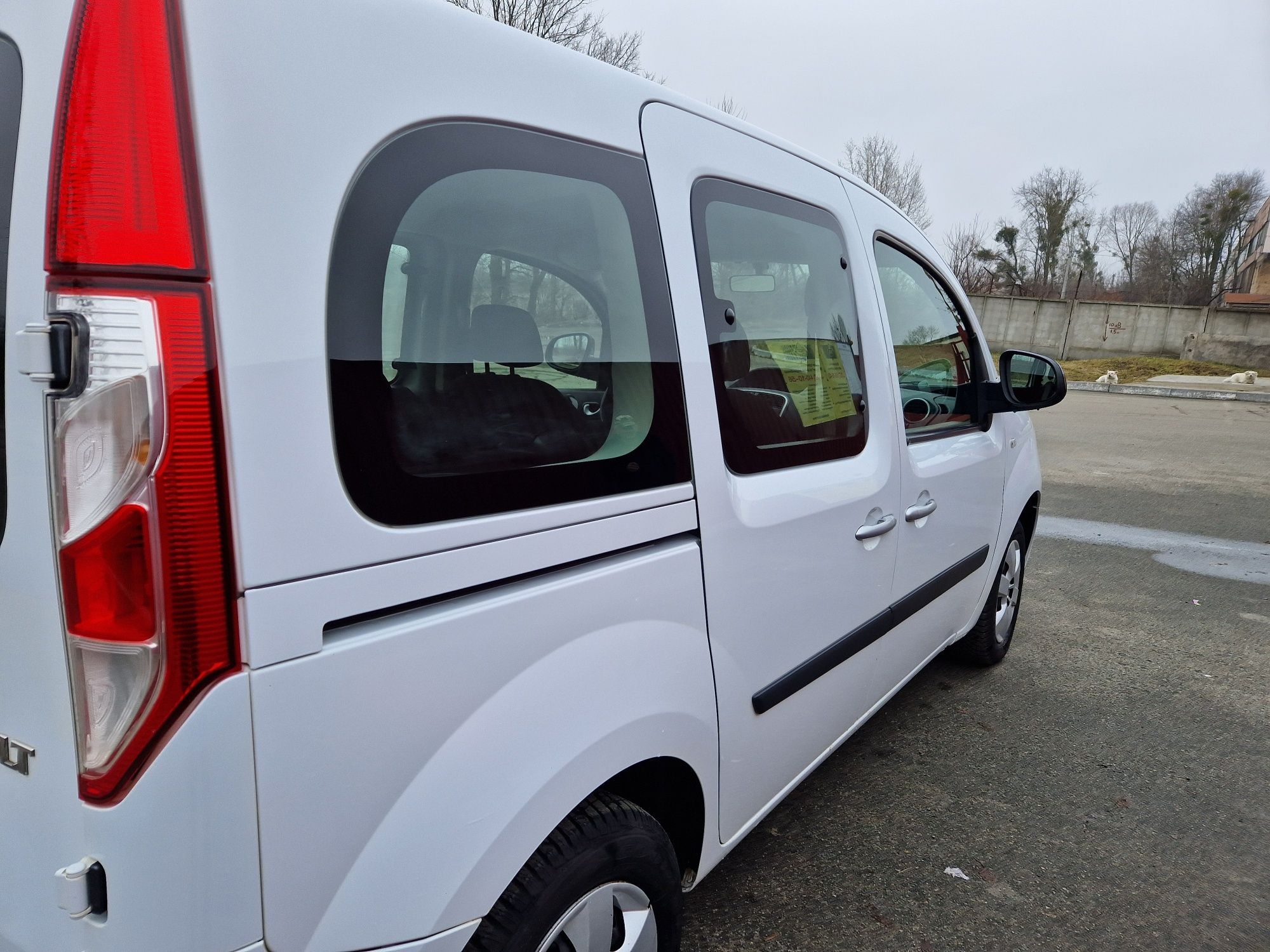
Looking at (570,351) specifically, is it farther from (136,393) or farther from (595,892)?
(595,892)

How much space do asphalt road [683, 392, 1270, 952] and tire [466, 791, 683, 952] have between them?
2.12 ft

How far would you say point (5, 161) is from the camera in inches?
40.8

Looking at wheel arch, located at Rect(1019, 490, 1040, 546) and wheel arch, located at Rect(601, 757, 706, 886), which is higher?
wheel arch, located at Rect(1019, 490, 1040, 546)

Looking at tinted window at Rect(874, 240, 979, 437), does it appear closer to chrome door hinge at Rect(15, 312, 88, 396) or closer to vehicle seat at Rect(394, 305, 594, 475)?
vehicle seat at Rect(394, 305, 594, 475)

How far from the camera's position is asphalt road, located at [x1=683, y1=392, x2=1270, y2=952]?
2242 millimetres

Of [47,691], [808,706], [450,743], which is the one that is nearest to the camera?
[47,691]

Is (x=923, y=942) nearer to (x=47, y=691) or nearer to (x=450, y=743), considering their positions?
(x=450, y=743)

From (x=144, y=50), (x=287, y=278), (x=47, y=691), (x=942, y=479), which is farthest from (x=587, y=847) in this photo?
(x=942, y=479)

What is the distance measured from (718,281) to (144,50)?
1.15 m

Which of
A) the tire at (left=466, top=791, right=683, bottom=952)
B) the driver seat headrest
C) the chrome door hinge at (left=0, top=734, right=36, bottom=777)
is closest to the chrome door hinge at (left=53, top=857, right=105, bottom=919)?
the chrome door hinge at (left=0, top=734, right=36, bottom=777)

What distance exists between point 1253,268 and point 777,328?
208 feet

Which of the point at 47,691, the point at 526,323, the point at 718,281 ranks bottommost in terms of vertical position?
the point at 47,691

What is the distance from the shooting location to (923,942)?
215 cm

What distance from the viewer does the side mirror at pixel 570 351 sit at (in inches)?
55.6
